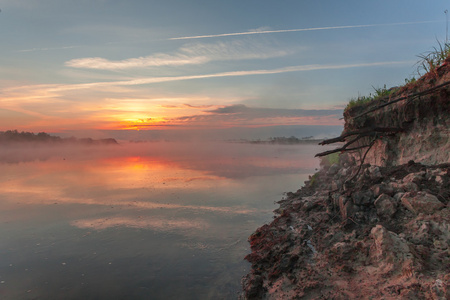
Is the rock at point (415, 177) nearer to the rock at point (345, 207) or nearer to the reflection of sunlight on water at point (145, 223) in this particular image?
the rock at point (345, 207)

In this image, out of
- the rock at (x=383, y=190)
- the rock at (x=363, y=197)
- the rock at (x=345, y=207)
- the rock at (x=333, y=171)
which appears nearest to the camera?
the rock at (x=383, y=190)

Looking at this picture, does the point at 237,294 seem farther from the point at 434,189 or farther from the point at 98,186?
the point at 98,186

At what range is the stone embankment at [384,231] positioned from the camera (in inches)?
202

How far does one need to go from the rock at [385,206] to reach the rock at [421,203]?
11.5 inches

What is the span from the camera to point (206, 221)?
41.3 feet

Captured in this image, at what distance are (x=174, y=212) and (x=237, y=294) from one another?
781 cm

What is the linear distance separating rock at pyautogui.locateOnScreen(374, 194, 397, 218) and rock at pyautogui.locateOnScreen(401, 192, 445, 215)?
0.29 meters

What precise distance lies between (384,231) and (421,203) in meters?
1.37

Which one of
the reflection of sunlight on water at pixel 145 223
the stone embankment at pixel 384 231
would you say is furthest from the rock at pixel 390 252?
the reflection of sunlight on water at pixel 145 223

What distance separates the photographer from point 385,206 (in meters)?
7.14

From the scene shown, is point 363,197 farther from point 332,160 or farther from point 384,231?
point 332,160

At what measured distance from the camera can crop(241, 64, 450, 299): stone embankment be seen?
513 cm

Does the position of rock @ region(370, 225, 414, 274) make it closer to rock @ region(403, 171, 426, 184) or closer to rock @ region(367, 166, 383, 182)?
rock @ region(403, 171, 426, 184)

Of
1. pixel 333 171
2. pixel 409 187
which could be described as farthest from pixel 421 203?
pixel 333 171
